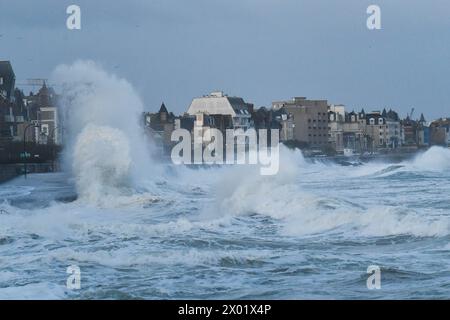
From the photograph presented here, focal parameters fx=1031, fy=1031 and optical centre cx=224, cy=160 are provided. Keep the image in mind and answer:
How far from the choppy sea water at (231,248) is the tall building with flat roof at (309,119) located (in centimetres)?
4066

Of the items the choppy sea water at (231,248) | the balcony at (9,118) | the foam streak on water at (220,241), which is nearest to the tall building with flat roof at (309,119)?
the balcony at (9,118)

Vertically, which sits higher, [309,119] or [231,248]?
[309,119]

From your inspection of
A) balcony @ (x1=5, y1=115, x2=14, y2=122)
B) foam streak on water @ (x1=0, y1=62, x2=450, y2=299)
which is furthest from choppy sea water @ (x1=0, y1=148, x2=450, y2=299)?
balcony @ (x1=5, y1=115, x2=14, y2=122)

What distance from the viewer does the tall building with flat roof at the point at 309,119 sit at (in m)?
62.8

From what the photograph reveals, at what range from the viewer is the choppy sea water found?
30.2 ft

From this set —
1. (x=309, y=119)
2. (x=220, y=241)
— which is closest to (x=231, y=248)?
(x=220, y=241)

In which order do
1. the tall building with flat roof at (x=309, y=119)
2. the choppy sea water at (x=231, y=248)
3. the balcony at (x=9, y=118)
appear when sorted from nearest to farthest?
the choppy sea water at (x=231, y=248) → the balcony at (x=9, y=118) → the tall building with flat roof at (x=309, y=119)

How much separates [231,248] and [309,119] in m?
54.3

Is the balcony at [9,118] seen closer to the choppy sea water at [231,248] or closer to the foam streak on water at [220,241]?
the foam streak on water at [220,241]

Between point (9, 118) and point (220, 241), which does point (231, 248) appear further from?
point (9, 118)

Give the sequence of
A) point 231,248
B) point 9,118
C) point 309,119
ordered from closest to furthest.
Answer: point 231,248 → point 9,118 → point 309,119

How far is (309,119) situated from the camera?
6612cm

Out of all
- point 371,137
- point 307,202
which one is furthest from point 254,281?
point 371,137

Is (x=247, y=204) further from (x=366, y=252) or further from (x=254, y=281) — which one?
(x=254, y=281)
